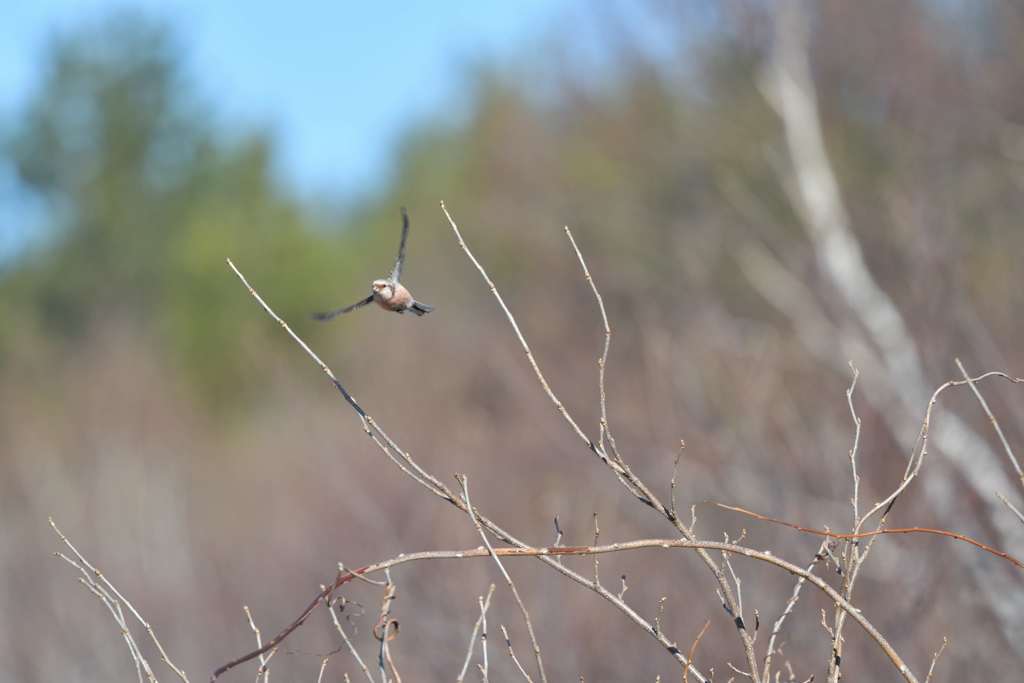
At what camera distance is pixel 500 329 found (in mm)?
17406

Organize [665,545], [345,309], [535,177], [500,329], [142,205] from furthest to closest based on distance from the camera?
1. [142,205]
2. [535,177]
3. [500,329]
4. [345,309]
5. [665,545]

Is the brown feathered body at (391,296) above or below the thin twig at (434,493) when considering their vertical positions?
above

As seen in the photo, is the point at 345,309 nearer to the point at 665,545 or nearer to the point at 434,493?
the point at 434,493

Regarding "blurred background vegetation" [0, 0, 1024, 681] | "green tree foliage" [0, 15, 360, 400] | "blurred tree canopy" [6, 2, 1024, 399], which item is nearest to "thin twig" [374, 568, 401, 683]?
"blurred background vegetation" [0, 0, 1024, 681]

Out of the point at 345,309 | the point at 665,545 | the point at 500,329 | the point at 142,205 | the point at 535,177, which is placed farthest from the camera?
the point at 142,205

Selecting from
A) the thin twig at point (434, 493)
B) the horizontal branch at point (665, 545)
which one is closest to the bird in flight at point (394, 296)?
the thin twig at point (434, 493)

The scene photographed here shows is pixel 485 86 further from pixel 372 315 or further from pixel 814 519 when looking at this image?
pixel 814 519

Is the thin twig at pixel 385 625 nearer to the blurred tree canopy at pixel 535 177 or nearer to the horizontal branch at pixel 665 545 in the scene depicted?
the horizontal branch at pixel 665 545

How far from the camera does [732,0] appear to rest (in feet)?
41.2

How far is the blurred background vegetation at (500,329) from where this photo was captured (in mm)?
7301

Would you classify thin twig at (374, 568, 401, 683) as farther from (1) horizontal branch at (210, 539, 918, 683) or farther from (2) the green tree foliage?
(2) the green tree foliage

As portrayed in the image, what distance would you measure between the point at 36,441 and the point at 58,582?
6534 mm

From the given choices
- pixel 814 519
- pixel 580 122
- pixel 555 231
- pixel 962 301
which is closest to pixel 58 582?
pixel 555 231

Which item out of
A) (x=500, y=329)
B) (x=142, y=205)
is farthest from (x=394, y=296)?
(x=142, y=205)
